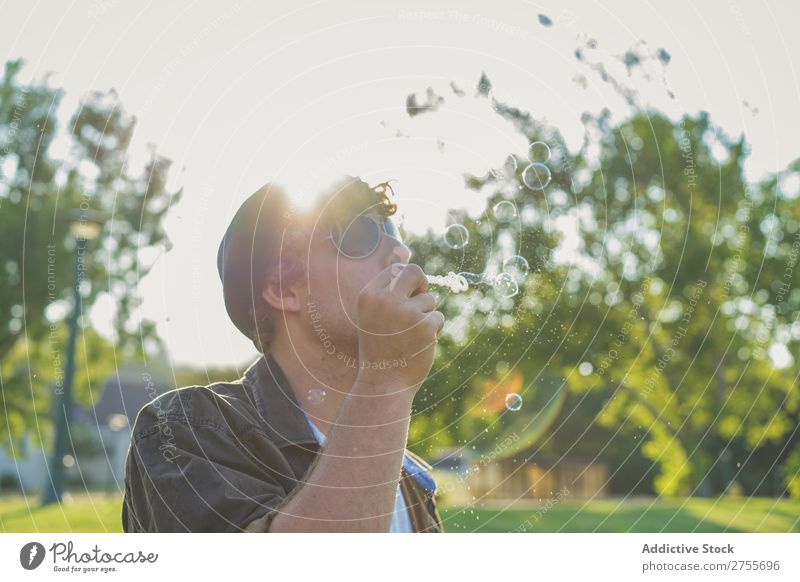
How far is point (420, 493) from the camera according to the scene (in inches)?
120

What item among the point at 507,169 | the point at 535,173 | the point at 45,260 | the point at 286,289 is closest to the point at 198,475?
the point at 286,289

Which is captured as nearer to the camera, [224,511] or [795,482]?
[224,511]

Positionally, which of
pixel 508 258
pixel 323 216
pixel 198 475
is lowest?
pixel 198 475

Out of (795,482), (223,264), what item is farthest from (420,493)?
(795,482)

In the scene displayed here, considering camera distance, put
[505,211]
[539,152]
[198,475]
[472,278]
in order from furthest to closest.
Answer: [539,152], [505,211], [472,278], [198,475]

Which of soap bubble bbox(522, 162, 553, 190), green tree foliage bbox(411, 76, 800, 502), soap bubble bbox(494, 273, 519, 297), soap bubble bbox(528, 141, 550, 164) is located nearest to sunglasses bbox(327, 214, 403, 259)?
soap bubble bbox(494, 273, 519, 297)

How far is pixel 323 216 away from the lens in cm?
296

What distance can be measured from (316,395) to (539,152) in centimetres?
233

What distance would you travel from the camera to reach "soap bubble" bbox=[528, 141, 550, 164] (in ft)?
14.4

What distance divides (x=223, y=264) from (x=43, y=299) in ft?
53.6

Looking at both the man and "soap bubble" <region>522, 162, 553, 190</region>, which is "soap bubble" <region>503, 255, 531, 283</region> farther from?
the man

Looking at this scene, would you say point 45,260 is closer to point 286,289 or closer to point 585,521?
point 585,521

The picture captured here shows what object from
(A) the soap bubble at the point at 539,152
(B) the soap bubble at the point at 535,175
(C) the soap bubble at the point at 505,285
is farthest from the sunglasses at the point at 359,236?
(A) the soap bubble at the point at 539,152
